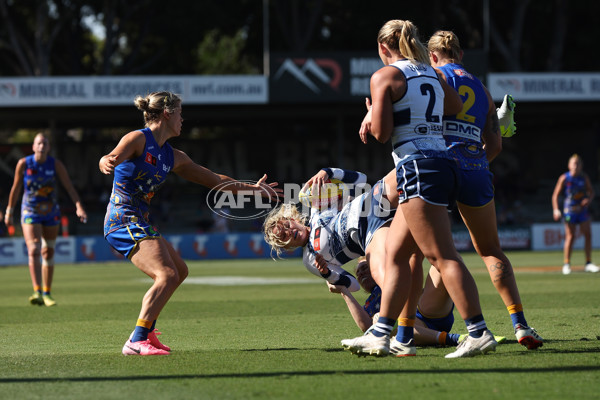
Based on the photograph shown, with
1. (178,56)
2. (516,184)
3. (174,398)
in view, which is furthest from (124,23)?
(174,398)

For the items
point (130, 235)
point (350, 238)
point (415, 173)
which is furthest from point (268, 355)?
point (415, 173)

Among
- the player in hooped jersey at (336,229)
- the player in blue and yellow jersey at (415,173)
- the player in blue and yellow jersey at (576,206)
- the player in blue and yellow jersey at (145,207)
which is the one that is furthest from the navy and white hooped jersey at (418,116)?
the player in blue and yellow jersey at (576,206)

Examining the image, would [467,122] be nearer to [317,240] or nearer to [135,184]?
[317,240]

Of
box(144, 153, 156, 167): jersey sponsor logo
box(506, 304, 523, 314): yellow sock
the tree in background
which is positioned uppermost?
the tree in background

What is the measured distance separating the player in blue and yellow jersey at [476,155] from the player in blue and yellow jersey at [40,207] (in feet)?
22.9

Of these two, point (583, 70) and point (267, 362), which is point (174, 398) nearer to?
point (267, 362)

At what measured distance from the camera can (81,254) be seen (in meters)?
25.9

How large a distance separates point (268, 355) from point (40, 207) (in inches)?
259

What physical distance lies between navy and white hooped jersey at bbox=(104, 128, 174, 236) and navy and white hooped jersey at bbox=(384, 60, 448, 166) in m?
1.93

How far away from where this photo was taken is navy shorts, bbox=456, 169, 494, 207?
5.79 metres

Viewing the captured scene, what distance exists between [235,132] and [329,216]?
35586 millimetres

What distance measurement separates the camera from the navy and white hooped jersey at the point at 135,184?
6.51 m

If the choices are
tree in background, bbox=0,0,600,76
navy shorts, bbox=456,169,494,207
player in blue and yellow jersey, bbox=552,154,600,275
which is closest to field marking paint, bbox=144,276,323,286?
player in blue and yellow jersey, bbox=552,154,600,275

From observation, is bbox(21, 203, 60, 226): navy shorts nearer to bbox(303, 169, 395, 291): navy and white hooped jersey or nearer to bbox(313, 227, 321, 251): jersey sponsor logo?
bbox(303, 169, 395, 291): navy and white hooped jersey
